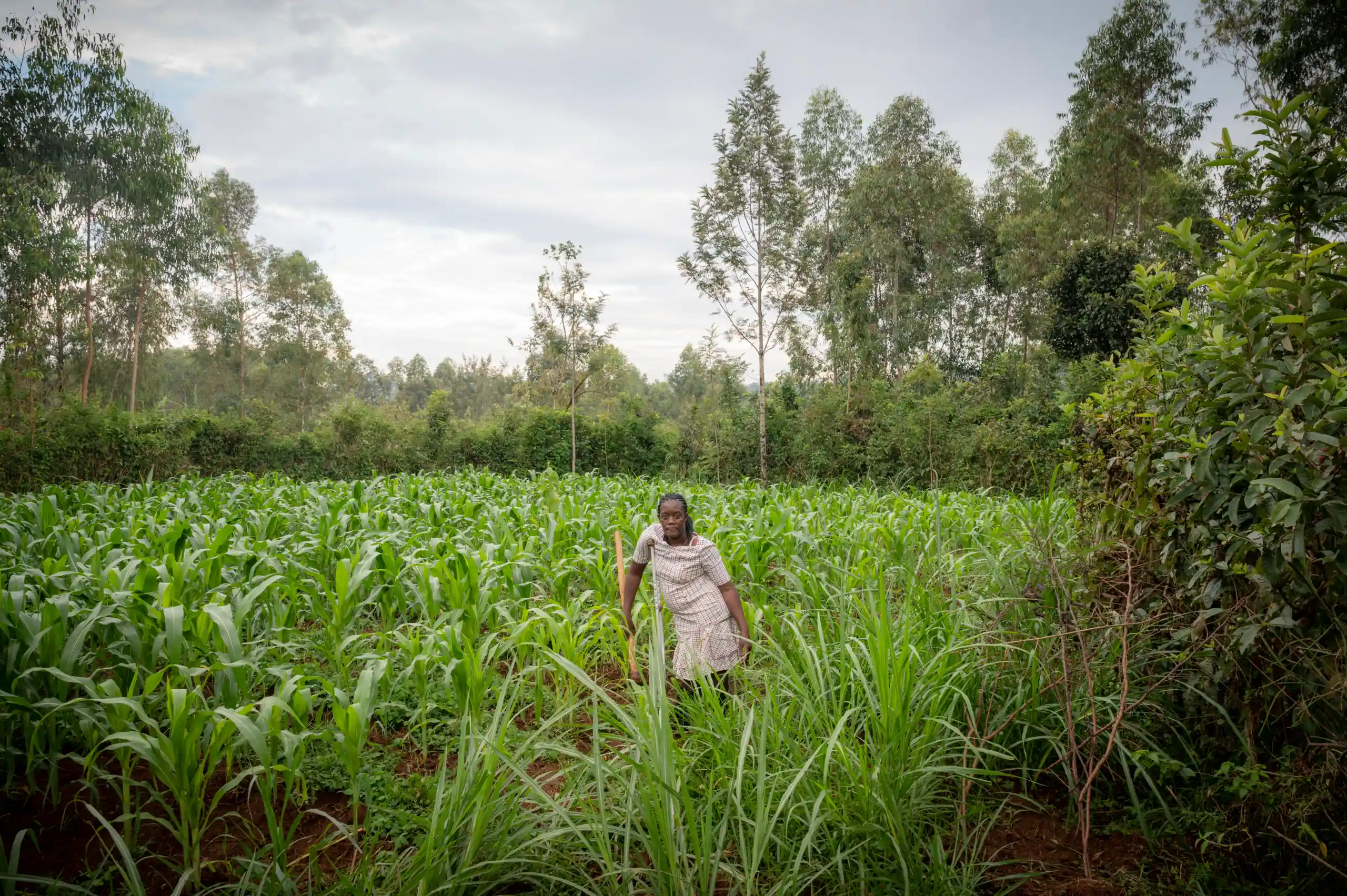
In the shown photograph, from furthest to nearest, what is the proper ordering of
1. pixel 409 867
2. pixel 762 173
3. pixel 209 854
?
pixel 762 173, pixel 209 854, pixel 409 867

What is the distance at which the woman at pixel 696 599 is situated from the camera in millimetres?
3521

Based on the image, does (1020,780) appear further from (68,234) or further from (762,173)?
(68,234)

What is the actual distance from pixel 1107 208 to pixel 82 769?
2850 cm

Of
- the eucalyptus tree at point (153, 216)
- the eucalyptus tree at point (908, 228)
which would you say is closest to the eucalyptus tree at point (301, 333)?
the eucalyptus tree at point (153, 216)

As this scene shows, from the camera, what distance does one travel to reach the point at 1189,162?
872 inches

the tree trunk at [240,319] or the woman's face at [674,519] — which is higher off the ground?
the tree trunk at [240,319]

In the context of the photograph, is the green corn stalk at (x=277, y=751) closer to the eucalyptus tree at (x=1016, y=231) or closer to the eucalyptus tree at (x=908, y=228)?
the eucalyptus tree at (x=908, y=228)

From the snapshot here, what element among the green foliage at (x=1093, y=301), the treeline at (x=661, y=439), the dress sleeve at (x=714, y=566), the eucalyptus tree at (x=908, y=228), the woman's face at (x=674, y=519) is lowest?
the dress sleeve at (x=714, y=566)

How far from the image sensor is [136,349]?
84.9 feet

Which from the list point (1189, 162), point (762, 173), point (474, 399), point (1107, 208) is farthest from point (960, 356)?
point (474, 399)

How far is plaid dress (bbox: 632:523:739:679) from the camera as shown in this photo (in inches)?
139

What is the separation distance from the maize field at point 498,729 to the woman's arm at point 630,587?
242mm

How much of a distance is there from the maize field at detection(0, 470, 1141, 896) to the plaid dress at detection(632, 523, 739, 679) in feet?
0.57

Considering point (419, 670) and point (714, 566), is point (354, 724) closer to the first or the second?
point (419, 670)
